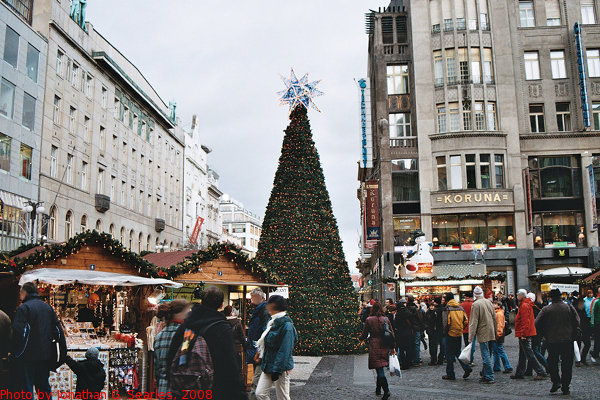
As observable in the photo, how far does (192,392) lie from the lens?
4.96 m

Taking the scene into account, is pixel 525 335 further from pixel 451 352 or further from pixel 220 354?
pixel 220 354

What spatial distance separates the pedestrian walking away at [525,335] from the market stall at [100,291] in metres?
7.31

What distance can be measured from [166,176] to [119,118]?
12860 mm

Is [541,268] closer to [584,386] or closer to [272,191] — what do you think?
[272,191]

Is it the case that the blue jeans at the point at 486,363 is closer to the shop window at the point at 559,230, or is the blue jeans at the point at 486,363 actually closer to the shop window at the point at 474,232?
the shop window at the point at 474,232

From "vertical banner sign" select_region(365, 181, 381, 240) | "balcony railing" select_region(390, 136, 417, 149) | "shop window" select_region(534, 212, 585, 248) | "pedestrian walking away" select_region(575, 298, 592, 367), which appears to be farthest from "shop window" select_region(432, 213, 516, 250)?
"pedestrian walking away" select_region(575, 298, 592, 367)

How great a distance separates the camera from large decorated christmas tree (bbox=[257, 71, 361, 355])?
19.2 m

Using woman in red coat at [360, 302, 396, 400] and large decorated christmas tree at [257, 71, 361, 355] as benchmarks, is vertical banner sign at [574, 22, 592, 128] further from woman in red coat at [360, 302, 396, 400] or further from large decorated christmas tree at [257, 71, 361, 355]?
woman in red coat at [360, 302, 396, 400]

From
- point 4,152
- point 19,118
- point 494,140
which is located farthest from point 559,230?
point 4,152

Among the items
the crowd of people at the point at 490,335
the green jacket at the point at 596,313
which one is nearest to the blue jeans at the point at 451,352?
the crowd of people at the point at 490,335

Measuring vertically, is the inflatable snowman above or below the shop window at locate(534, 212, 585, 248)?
below

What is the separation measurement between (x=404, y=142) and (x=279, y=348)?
32941 mm

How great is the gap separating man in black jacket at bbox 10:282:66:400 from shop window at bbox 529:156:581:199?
117ft

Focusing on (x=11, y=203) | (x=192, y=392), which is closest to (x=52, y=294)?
(x=192, y=392)
